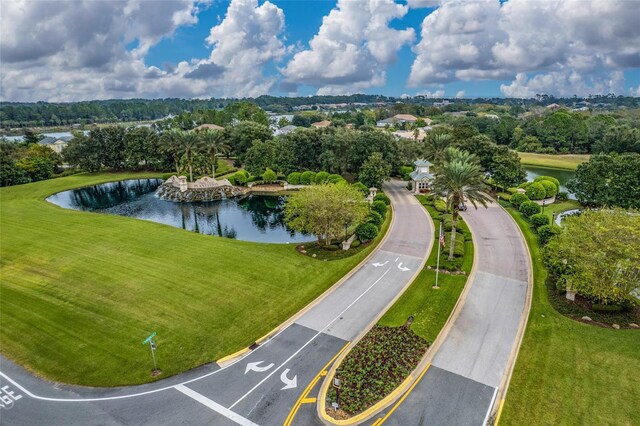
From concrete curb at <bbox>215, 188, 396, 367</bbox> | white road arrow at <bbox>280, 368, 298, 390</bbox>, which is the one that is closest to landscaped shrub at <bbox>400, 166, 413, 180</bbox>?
concrete curb at <bbox>215, 188, 396, 367</bbox>

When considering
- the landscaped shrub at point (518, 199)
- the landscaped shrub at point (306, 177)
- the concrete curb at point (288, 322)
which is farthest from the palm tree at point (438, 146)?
the concrete curb at point (288, 322)

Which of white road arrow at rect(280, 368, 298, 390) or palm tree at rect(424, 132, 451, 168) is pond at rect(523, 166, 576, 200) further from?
white road arrow at rect(280, 368, 298, 390)

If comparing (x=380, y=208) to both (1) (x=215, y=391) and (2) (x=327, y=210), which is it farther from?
(1) (x=215, y=391)

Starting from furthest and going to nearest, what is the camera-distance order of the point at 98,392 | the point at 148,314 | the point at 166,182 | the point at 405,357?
the point at 166,182 < the point at 148,314 < the point at 405,357 < the point at 98,392

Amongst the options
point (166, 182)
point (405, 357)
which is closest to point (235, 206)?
point (166, 182)

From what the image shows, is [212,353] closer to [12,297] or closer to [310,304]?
[310,304]

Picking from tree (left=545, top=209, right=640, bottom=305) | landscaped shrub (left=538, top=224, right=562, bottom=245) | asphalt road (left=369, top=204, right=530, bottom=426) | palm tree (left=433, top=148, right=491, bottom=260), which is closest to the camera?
asphalt road (left=369, top=204, right=530, bottom=426)

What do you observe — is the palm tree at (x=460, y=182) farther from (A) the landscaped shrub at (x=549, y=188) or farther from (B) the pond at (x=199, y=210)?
(A) the landscaped shrub at (x=549, y=188)
